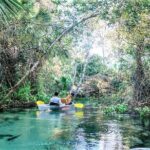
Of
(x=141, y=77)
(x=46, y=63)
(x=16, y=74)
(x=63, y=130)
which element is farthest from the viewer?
(x=46, y=63)

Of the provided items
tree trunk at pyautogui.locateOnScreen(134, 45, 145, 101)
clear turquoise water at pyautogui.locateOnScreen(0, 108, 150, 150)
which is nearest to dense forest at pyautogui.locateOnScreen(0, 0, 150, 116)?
tree trunk at pyautogui.locateOnScreen(134, 45, 145, 101)

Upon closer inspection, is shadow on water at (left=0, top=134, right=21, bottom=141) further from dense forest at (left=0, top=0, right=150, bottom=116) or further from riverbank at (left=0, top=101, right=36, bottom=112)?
riverbank at (left=0, top=101, right=36, bottom=112)

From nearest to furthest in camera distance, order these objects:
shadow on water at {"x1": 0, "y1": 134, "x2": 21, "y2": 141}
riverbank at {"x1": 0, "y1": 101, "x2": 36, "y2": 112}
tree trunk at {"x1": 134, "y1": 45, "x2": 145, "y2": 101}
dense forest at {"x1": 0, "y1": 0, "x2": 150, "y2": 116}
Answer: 1. shadow on water at {"x1": 0, "y1": 134, "x2": 21, "y2": 141}
2. dense forest at {"x1": 0, "y1": 0, "x2": 150, "y2": 116}
3. tree trunk at {"x1": 134, "y1": 45, "x2": 145, "y2": 101}
4. riverbank at {"x1": 0, "y1": 101, "x2": 36, "y2": 112}

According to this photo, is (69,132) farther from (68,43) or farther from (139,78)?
(68,43)

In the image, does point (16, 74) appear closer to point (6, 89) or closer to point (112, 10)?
point (6, 89)

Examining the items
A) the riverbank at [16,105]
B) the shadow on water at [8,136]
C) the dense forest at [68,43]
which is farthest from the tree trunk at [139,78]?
the riverbank at [16,105]

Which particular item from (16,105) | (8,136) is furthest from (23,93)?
(8,136)

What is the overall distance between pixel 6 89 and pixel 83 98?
11.9 metres

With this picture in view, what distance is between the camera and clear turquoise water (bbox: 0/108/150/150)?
31.8 ft

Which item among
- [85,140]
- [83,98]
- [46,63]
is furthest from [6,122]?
[83,98]

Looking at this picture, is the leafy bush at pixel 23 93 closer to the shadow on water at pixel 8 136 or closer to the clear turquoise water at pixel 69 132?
the clear turquoise water at pixel 69 132

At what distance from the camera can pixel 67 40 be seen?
17938 millimetres

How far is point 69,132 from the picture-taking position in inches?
463

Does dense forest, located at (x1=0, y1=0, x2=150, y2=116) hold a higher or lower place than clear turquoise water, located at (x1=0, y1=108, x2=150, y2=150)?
higher
